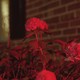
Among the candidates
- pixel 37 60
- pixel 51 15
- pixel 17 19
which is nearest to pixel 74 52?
pixel 37 60

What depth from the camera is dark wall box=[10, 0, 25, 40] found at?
10.9 feet

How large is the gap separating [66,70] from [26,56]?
0.88 ft

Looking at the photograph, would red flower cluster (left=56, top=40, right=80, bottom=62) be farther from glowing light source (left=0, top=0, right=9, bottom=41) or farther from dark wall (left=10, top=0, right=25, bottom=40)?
glowing light source (left=0, top=0, right=9, bottom=41)

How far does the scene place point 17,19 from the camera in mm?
3484

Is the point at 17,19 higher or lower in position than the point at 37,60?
higher

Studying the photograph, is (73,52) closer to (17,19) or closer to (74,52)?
(74,52)

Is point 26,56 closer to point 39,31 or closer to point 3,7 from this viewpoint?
point 39,31

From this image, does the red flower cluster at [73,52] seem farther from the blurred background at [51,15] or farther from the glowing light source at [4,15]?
the glowing light source at [4,15]

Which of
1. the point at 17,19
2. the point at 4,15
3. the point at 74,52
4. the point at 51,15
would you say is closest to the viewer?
the point at 74,52

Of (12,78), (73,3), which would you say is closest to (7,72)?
(12,78)

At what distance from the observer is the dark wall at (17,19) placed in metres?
3.32

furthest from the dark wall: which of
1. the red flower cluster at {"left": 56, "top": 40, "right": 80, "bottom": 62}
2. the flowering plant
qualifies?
the red flower cluster at {"left": 56, "top": 40, "right": 80, "bottom": 62}

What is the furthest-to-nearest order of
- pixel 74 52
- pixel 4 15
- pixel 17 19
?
pixel 4 15 < pixel 17 19 < pixel 74 52

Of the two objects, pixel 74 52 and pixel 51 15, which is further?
pixel 51 15
